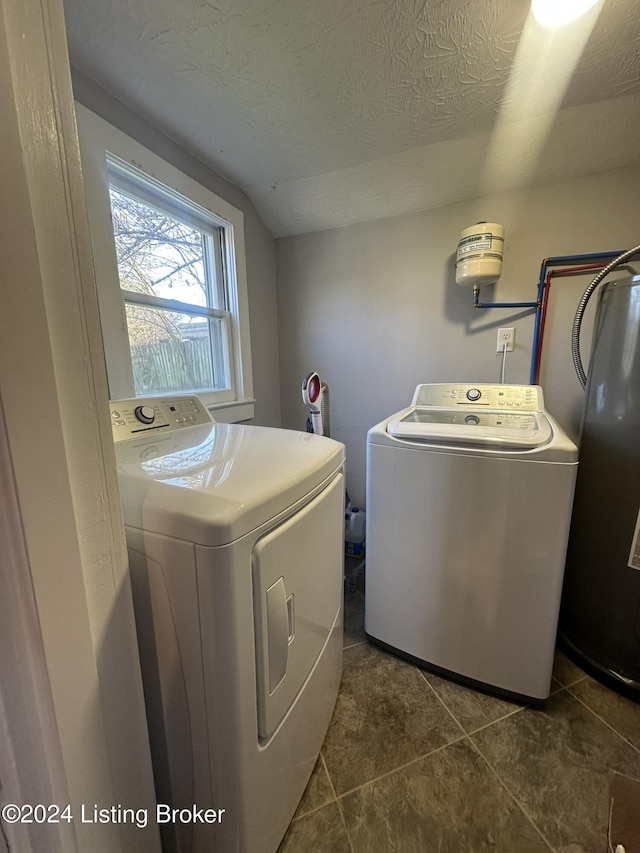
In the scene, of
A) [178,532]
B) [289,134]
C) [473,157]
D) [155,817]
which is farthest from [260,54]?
[155,817]

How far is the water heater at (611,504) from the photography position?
1147 millimetres

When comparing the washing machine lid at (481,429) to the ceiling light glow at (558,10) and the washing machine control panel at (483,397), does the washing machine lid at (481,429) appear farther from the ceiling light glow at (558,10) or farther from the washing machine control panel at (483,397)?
the ceiling light glow at (558,10)

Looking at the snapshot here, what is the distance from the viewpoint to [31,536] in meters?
0.45

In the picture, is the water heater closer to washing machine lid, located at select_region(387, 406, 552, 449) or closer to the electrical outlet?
washing machine lid, located at select_region(387, 406, 552, 449)

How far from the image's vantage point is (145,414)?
1.07 metres

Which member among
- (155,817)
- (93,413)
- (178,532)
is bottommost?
(155,817)

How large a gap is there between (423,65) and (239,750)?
1921mm

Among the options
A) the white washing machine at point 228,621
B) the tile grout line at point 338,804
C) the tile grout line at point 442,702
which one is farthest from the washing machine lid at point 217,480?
the tile grout line at point 442,702

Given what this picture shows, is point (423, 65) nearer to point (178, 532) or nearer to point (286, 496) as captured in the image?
point (286, 496)

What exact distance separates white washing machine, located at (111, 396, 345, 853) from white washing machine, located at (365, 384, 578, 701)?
47 cm

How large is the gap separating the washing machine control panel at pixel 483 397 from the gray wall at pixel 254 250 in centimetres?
96

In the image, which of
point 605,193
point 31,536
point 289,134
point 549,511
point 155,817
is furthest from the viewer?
point 605,193

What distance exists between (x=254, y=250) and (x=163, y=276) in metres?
0.68

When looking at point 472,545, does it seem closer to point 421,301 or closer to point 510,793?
point 510,793
